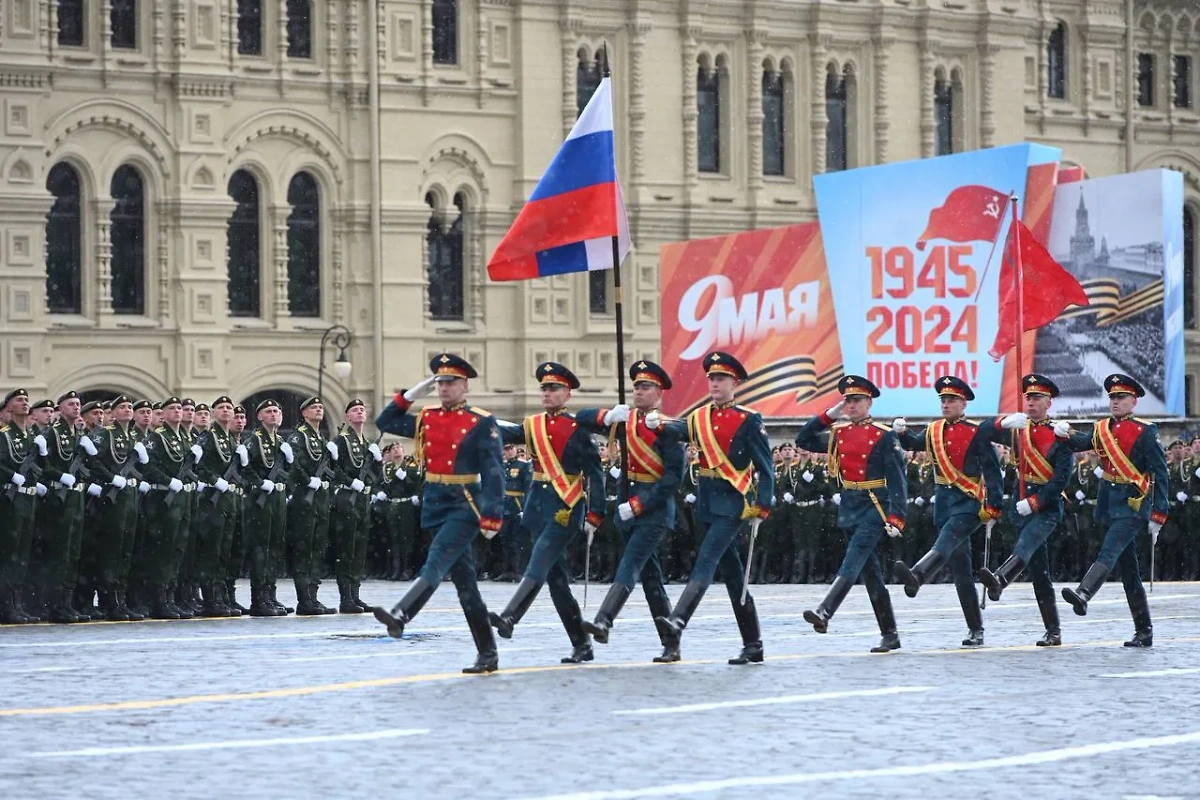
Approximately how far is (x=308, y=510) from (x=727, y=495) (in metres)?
5.84

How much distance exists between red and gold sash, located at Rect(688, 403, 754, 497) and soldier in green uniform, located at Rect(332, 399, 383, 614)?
5447mm

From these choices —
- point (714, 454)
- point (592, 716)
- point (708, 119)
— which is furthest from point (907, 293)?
point (592, 716)

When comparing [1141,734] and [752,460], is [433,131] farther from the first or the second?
[1141,734]

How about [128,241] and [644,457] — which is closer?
[644,457]

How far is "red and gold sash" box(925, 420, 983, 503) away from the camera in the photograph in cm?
1619

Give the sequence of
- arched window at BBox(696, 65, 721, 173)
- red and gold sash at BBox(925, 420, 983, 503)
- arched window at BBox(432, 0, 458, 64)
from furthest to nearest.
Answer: arched window at BBox(696, 65, 721, 173) < arched window at BBox(432, 0, 458, 64) < red and gold sash at BBox(925, 420, 983, 503)

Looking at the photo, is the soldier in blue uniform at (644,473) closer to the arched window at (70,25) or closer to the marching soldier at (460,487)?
the marching soldier at (460,487)

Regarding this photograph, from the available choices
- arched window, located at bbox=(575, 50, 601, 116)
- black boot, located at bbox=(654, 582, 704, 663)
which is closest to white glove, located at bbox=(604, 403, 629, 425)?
black boot, located at bbox=(654, 582, 704, 663)

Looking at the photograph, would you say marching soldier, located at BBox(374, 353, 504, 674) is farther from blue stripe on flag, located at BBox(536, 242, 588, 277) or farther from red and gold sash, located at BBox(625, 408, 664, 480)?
blue stripe on flag, located at BBox(536, 242, 588, 277)

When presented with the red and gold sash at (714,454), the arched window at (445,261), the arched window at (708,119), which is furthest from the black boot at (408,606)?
the arched window at (708,119)

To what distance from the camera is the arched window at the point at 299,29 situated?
127ft

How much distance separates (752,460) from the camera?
48.0 ft

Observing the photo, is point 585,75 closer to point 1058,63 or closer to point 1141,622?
point 1058,63

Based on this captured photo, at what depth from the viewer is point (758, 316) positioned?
34125 mm
